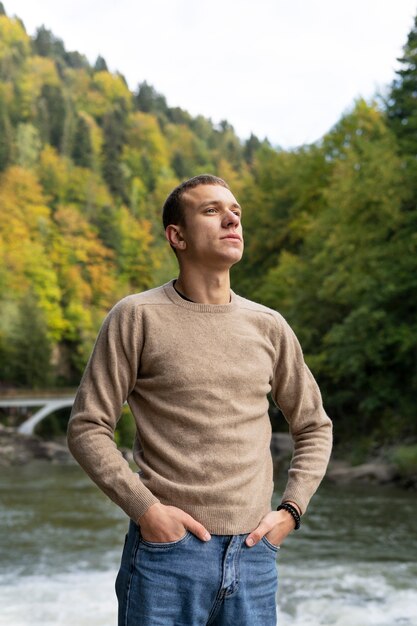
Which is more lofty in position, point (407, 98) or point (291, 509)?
point (407, 98)

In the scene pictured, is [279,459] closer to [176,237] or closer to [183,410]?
[176,237]

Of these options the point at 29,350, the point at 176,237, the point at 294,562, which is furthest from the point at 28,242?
the point at 176,237

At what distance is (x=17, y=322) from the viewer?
56.5m

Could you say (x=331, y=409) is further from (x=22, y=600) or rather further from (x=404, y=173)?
(x=22, y=600)

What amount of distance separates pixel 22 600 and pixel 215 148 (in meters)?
101

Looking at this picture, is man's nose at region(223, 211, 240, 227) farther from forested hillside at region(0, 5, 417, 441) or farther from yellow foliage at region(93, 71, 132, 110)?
yellow foliage at region(93, 71, 132, 110)

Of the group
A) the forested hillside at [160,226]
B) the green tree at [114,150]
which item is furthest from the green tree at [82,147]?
the green tree at [114,150]

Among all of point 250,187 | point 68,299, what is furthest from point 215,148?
point 250,187

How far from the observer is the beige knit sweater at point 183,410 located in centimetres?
247

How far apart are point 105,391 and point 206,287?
14.1 inches

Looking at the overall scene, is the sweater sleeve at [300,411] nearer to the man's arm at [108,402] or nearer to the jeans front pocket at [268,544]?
the jeans front pocket at [268,544]

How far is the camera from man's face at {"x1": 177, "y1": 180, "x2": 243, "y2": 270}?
2619 millimetres

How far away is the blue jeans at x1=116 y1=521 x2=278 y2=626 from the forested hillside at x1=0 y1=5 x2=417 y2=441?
1988 cm

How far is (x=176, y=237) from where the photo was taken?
268cm
